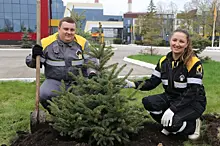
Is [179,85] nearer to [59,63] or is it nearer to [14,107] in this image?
[59,63]

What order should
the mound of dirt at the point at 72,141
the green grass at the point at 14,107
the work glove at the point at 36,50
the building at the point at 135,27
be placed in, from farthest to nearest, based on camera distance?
1. the building at the point at 135,27
2. the green grass at the point at 14,107
3. the work glove at the point at 36,50
4. the mound of dirt at the point at 72,141

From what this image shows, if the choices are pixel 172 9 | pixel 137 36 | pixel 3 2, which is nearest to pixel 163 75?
pixel 3 2

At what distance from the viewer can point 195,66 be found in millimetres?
3088

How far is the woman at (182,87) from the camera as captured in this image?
3084 millimetres

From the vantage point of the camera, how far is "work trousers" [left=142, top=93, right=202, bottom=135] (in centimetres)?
311

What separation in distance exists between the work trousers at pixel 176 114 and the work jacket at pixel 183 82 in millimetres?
58

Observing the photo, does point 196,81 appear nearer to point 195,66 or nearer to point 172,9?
point 195,66

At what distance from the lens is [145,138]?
3066 mm

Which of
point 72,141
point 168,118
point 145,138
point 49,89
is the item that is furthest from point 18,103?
point 168,118

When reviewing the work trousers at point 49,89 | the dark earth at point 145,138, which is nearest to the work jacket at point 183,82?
the dark earth at point 145,138

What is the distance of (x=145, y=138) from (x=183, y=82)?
742 mm

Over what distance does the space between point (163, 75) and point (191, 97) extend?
17.6 inches

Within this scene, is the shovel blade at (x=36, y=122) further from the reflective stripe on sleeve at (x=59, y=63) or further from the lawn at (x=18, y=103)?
the reflective stripe on sleeve at (x=59, y=63)

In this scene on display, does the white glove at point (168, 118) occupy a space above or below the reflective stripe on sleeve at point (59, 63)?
below
